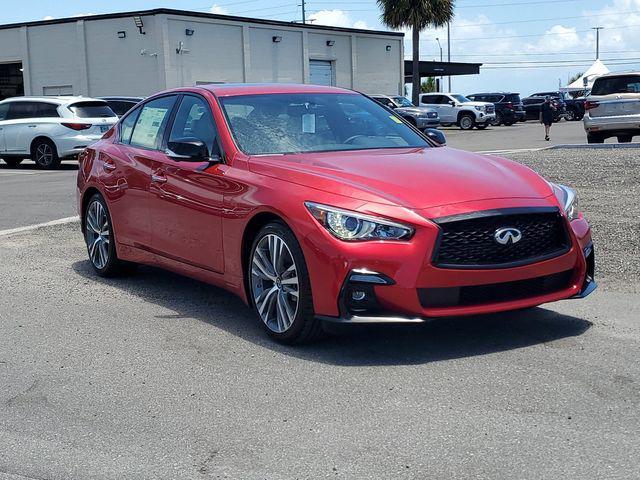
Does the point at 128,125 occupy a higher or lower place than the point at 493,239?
higher

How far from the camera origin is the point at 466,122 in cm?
4616

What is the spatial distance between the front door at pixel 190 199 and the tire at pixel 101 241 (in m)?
0.87

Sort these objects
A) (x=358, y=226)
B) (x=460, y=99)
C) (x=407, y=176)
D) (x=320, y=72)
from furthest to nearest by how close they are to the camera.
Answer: (x=320, y=72) → (x=460, y=99) → (x=407, y=176) → (x=358, y=226)

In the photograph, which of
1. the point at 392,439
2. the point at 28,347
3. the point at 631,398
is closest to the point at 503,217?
the point at 631,398

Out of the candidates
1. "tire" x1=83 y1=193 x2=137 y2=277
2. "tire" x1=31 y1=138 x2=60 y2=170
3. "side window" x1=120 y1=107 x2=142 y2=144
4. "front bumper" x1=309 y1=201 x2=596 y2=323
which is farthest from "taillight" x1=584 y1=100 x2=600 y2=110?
"front bumper" x1=309 y1=201 x2=596 y2=323

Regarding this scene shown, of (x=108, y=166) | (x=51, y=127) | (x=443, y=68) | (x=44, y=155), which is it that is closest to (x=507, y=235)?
(x=108, y=166)

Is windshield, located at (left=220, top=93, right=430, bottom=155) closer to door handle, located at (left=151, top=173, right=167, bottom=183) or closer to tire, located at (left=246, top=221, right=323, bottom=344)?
door handle, located at (left=151, top=173, right=167, bottom=183)

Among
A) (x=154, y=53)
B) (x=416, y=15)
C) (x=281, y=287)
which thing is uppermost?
(x=416, y=15)

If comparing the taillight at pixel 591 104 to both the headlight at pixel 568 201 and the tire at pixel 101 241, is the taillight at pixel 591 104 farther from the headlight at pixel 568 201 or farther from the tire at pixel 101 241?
the headlight at pixel 568 201

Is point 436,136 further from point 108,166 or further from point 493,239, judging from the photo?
point 108,166

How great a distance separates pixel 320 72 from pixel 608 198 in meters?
38.6

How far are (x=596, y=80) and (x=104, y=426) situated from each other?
1953cm

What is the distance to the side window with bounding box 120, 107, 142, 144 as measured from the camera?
7.88 m

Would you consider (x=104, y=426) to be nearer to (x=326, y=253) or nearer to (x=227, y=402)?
(x=227, y=402)
